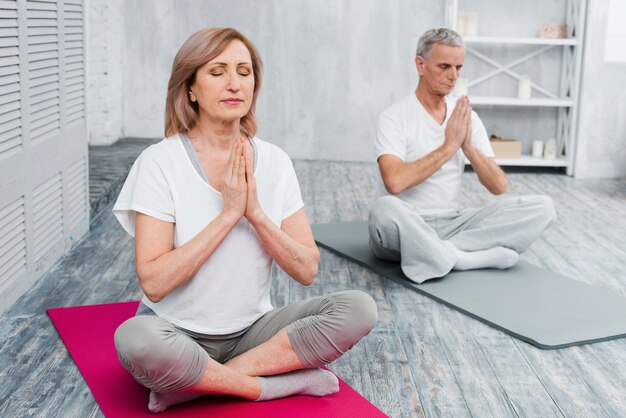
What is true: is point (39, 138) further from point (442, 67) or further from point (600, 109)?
point (600, 109)

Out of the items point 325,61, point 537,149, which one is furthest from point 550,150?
point 325,61

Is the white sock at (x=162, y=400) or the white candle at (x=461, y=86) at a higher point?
the white candle at (x=461, y=86)

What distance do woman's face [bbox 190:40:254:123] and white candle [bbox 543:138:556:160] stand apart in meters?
4.25

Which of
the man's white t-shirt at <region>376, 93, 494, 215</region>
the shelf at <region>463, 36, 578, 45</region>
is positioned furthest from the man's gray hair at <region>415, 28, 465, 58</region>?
the shelf at <region>463, 36, 578, 45</region>

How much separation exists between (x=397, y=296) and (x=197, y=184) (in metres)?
1.28

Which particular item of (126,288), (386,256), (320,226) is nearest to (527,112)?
(320,226)

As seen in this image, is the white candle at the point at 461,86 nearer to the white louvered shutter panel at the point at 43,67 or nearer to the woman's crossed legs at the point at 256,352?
the white louvered shutter panel at the point at 43,67

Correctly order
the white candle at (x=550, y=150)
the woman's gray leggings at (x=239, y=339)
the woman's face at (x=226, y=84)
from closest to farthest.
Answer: the woman's gray leggings at (x=239, y=339) < the woman's face at (x=226, y=84) < the white candle at (x=550, y=150)

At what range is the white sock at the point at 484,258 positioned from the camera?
3.43 m

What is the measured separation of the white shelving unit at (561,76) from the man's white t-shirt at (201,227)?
154 inches

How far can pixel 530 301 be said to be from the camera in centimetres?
311

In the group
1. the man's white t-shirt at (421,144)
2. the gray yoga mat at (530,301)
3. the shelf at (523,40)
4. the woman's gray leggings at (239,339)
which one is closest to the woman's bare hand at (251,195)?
the woman's gray leggings at (239,339)

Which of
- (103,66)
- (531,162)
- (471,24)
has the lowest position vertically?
(531,162)

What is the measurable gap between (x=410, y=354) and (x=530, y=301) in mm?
692
